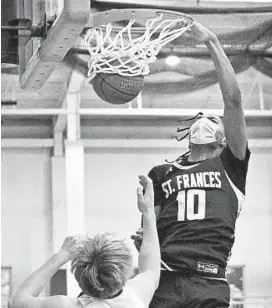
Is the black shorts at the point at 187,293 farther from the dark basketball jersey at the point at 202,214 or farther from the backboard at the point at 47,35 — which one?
the backboard at the point at 47,35

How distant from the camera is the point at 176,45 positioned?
9891 mm

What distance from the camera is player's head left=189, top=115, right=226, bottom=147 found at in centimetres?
342

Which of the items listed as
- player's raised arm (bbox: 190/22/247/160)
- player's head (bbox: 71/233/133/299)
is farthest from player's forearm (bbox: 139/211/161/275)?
player's raised arm (bbox: 190/22/247/160)

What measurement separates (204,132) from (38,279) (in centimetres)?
114

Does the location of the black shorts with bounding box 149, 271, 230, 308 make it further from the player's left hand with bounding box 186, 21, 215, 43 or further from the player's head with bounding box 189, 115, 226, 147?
the player's left hand with bounding box 186, 21, 215, 43

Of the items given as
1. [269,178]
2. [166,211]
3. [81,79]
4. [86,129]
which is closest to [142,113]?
[81,79]

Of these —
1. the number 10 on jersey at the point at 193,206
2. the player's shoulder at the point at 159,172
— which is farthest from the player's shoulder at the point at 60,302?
Result: the player's shoulder at the point at 159,172

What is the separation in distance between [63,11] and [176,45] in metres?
6.83

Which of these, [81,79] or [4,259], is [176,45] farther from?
[4,259]

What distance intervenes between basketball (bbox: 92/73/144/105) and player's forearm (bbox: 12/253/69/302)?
1.38m

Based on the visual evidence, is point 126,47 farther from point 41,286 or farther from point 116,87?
point 41,286

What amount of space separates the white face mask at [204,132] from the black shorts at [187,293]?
574 mm

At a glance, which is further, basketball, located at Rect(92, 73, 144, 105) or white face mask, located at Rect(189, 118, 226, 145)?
basketball, located at Rect(92, 73, 144, 105)

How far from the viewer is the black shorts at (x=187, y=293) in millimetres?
3312
